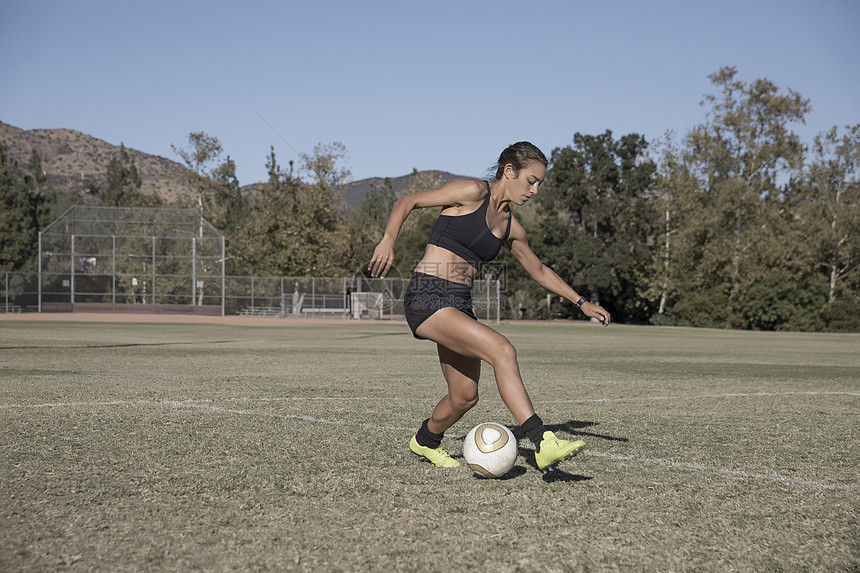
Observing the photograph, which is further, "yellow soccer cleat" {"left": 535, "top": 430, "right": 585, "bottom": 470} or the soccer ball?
the soccer ball

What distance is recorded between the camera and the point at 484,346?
4.66 meters

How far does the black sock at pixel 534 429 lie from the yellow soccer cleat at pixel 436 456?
0.87m

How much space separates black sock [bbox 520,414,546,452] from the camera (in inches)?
174

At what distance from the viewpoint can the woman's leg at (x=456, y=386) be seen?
5062 millimetres

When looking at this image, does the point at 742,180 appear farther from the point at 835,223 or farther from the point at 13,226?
the point at 13,226

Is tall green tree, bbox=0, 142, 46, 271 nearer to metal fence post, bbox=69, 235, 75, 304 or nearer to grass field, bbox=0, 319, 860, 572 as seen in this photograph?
metal fence post, bbox=69, 235, 75, 304

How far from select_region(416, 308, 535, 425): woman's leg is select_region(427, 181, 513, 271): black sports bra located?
386 mm

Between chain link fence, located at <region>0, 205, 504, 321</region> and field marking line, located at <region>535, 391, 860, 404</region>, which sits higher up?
chain link fence, located at <region>0, 205, 504, 321</region>

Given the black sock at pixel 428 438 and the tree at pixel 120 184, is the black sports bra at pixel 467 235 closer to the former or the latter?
the black sock at pixel 428 438

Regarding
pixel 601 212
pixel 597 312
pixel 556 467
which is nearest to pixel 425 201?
pixel 597 312

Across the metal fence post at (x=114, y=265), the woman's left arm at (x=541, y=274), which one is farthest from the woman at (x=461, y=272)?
the metal fence post at (x=114, y=265)

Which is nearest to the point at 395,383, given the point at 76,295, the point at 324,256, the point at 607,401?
the point at 607,401

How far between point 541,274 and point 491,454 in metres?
1.48

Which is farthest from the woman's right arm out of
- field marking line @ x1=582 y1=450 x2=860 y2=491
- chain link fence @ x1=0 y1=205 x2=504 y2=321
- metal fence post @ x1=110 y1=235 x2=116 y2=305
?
metal fence post @ x1=110 y1=235 x2=116 y2=305
